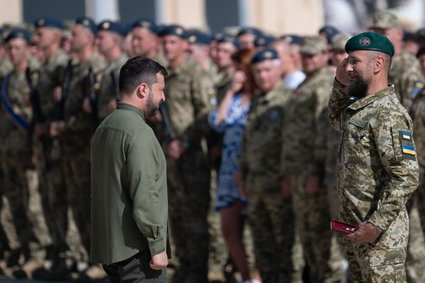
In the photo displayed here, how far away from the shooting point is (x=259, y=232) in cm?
851

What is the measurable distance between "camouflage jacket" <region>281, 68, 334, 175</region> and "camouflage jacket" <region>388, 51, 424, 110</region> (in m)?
0.53

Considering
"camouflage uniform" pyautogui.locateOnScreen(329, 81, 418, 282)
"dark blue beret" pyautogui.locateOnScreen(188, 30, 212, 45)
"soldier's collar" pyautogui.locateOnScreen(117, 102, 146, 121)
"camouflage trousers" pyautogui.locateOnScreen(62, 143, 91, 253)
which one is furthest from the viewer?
"dark blue beret" pyautogui.locateOnScreen(188, 30, 212, 45)

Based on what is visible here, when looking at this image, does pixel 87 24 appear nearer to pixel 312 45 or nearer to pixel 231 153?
pixel 231 153

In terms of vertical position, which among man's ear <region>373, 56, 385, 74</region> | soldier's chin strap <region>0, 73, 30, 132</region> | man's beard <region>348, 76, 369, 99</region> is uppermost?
man's ear <region>373, 56, 385, 74</region>

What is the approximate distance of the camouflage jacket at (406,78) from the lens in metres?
7.65

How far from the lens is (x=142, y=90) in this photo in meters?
5.42

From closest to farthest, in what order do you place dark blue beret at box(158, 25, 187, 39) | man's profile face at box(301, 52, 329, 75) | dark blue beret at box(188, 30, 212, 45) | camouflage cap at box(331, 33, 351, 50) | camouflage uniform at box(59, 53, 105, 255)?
camouflage cap at box(331, 33, 351, 50)
man's profile face at box(301, 52, 329, 75)
dark blue beret at box(158, 25, 187, 39)
camouflage uniform at box(59, 53, 105, 255)
dark blue beret at box(188, 30, 212, 45)

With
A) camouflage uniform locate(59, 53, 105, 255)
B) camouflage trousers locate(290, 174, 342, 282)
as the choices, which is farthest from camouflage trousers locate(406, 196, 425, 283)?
camouflage uniform locate(59, 53, 105, 255)

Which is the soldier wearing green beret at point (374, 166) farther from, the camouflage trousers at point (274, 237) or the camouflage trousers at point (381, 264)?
the camouflage trousers at point (274, 237)

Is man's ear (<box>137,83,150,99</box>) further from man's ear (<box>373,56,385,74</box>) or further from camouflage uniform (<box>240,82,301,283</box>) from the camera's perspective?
camouflage uniform (<box>240,82,301,283</box>)

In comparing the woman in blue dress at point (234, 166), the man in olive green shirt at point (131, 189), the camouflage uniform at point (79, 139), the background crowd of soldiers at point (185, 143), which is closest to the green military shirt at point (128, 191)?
the man in olive green shirt at point (131, 189)

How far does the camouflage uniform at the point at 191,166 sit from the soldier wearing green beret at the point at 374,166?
376 cm

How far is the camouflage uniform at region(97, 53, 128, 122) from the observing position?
9.34 m

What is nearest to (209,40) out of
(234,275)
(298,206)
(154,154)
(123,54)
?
(123,54)
